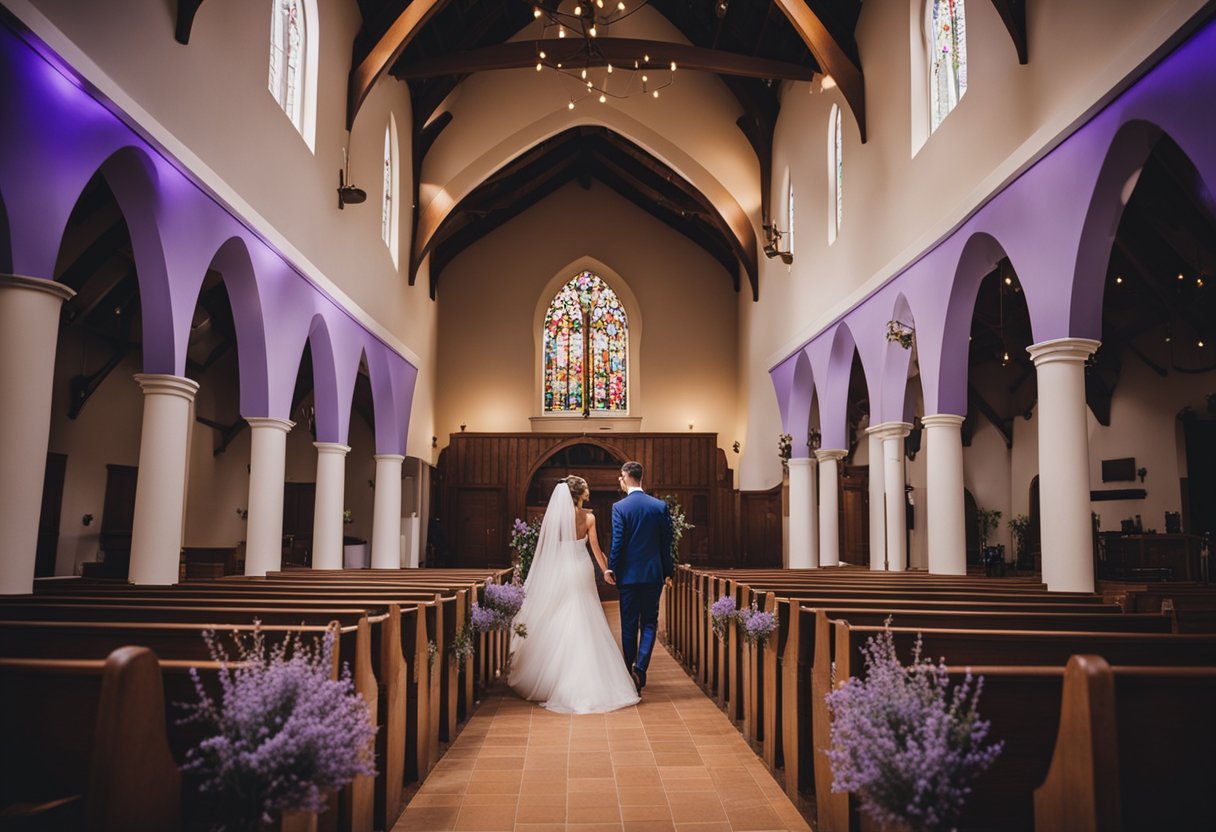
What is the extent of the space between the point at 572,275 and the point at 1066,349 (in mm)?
14985

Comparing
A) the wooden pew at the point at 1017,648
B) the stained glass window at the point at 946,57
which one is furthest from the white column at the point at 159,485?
the stained glass window at the point at 946,57

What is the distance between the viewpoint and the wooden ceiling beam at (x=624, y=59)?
12.3 meters

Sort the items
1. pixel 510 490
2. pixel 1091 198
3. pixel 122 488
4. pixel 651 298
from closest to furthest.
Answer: pixel 1091 198, pixel 122 488, pixel 510 490, pixel 651 298

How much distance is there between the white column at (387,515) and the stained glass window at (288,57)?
6.20 metres

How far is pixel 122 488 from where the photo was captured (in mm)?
13891

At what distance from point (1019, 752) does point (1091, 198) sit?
483cm

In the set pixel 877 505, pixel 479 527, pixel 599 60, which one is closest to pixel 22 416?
pixel 877 505

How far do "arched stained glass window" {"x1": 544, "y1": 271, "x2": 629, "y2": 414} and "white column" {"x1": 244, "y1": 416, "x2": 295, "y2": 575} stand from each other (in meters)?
11.0

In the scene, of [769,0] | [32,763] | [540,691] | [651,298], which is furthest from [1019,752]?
[651,298]

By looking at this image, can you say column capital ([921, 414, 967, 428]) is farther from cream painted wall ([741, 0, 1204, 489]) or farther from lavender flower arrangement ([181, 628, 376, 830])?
lavender flower arrangement ([181, 628, 376, 830])

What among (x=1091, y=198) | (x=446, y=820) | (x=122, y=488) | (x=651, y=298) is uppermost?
(x=651, y=298)

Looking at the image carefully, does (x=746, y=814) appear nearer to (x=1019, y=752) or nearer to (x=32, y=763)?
(x=1019, y=752)

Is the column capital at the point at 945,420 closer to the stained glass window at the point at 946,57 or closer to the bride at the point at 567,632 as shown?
the stained glass window at the point at 946,57

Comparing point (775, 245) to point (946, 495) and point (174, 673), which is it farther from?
point (174, 673)
